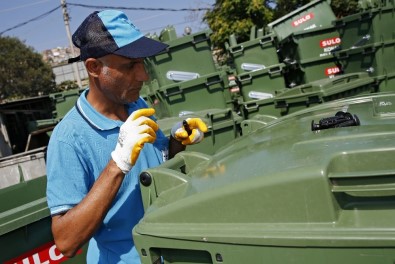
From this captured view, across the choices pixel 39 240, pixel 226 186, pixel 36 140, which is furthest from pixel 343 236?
pixel 36 140

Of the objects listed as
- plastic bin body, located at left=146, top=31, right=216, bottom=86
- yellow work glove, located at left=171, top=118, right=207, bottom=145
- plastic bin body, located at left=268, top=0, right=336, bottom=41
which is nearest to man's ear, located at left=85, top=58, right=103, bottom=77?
yellow work glove, located at left=171, top=118, right=207, bottom=145

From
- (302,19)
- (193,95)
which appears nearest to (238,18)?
(302,19)

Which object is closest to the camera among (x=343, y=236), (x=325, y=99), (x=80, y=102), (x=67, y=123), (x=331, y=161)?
(x=343, y=236)

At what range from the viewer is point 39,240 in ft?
7.37

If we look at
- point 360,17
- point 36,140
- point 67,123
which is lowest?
point 36,140

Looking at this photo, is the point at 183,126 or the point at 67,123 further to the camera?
the point at 183,126

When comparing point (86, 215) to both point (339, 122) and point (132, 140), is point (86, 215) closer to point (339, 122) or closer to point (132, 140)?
point (132, 140)

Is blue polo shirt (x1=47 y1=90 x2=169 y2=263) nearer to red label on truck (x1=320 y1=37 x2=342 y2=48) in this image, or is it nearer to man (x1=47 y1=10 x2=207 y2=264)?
man (x1=47 y1=10 x2=207 y2=264)

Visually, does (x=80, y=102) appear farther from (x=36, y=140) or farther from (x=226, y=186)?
(x=36, y=140)

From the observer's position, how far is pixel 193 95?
574 cm

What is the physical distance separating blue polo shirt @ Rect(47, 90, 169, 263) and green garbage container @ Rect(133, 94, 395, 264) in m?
0.15

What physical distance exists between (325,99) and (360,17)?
6.81 ft

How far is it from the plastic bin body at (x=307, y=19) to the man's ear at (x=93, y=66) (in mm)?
6989

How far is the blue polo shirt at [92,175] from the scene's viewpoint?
1.47m
